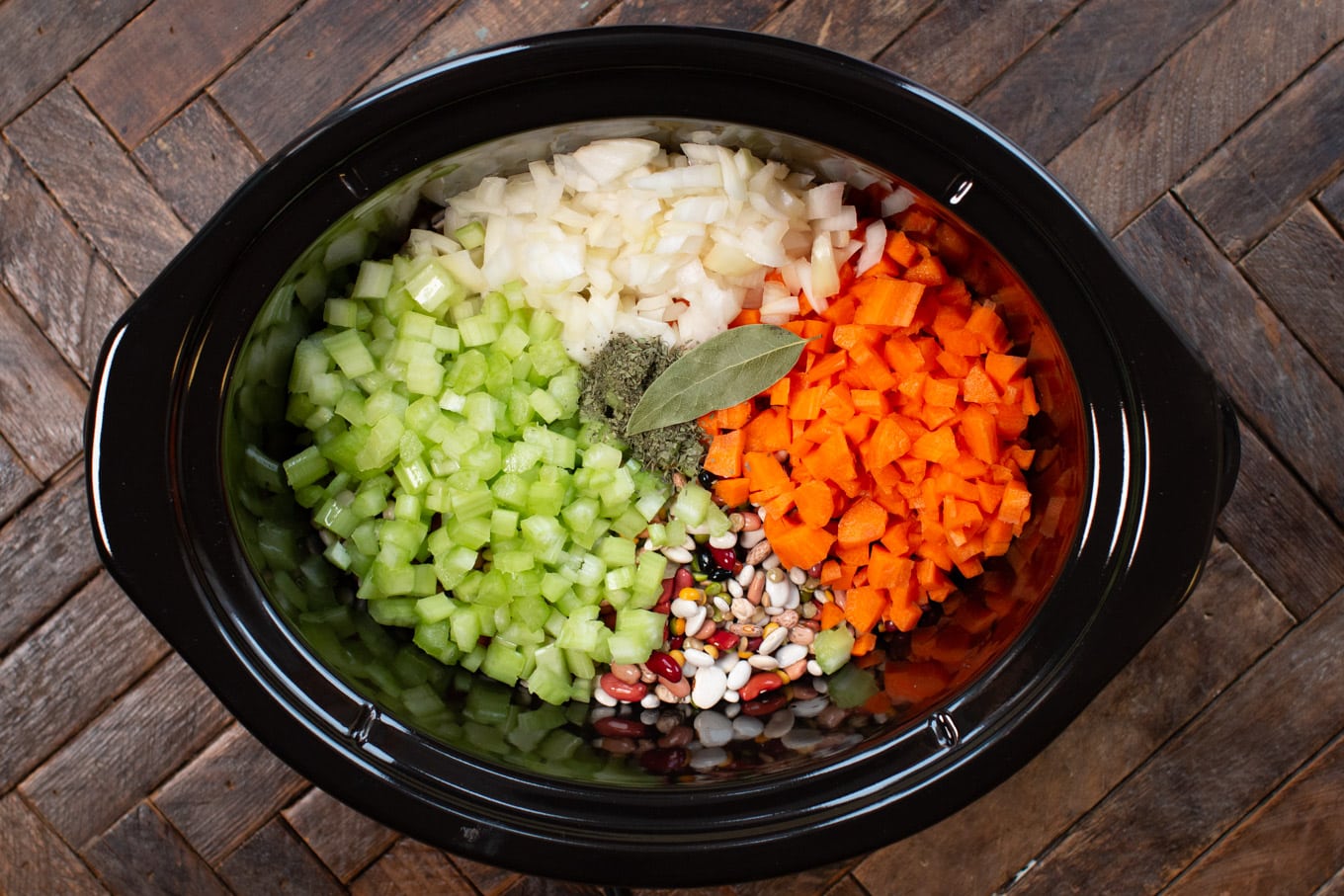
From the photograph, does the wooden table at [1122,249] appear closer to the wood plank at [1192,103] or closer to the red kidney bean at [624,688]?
the wood plank at [1192,103]

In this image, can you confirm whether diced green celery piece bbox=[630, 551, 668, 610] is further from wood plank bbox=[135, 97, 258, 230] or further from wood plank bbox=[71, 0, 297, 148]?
wood plank bbox=[71, 0, 297, 148]

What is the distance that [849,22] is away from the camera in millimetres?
1402

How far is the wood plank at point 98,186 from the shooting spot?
4.61 feet

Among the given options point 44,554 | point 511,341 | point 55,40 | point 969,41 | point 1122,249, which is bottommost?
point 1122,249

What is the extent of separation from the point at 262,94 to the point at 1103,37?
4.18 ft

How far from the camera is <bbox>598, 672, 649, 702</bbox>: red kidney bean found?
1.25 m

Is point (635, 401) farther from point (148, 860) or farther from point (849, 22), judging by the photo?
point (148, 860)

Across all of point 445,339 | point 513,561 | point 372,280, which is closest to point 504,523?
point 513,561

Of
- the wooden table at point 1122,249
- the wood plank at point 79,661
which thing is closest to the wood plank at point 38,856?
the wooden table at point 1122,249

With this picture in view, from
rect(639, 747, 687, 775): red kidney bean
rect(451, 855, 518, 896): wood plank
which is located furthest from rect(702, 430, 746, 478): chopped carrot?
rect(451, 855, 518, 896): wood plank

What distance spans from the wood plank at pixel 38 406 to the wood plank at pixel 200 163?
12.2 inches

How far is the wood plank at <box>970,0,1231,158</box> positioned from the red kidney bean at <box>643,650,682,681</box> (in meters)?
0.93

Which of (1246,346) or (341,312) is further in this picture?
(1246,346)

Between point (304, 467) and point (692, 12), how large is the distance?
87 cm
